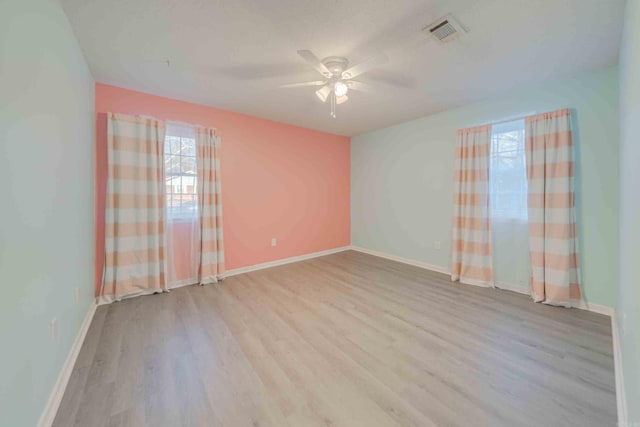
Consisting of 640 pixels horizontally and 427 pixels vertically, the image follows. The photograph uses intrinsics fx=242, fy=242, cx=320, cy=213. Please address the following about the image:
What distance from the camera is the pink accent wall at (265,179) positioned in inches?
110

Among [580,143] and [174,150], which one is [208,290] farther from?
[580,143]

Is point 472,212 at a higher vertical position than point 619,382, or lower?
higher

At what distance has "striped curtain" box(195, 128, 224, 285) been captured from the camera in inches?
128

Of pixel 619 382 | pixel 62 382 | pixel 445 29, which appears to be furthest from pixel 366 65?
pixel 62 382

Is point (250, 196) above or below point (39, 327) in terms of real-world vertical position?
above

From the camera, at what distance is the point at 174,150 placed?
3.13 m

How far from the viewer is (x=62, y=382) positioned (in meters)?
1.50

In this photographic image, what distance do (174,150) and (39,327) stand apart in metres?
2.38

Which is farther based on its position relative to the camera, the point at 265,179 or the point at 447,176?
the point at 265,179

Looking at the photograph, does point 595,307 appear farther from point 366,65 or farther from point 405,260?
point 366,65

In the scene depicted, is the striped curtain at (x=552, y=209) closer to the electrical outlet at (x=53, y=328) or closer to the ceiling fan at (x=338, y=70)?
the ceiling fan at (x=338, y=70)

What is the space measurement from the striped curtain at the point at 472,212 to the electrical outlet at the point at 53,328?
3936 millimetres

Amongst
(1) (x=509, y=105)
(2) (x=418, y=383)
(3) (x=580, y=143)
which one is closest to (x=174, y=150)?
(2) (x=418, y=383)

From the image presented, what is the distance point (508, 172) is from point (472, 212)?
0.63m
